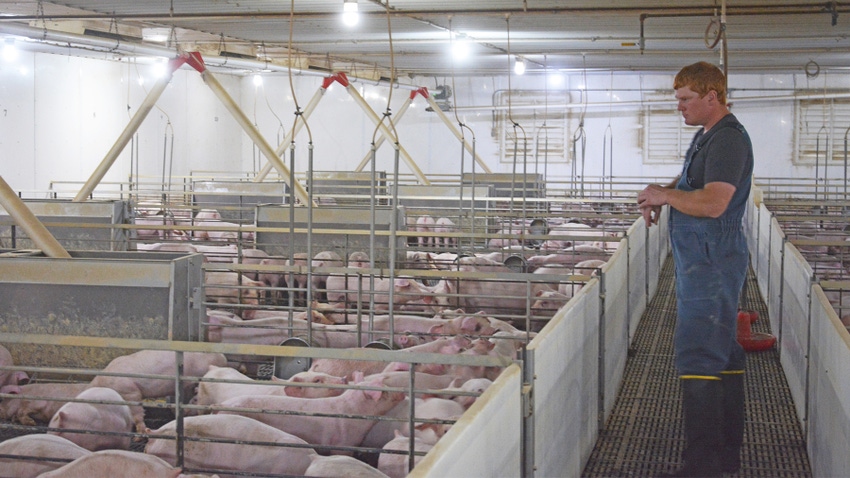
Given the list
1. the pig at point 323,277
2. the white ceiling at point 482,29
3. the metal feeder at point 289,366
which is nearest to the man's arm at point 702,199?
the metal feeder at point 289,366

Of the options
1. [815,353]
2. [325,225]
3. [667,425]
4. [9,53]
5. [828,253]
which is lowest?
[667,425]

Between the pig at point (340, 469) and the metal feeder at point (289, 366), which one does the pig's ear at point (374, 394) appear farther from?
the metal feeder at point (289, 366)

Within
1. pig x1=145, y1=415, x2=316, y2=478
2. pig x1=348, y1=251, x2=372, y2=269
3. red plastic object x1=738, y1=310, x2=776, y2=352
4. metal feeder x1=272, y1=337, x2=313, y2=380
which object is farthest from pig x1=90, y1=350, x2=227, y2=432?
red plastic object x1=738, y1=310, x2=776, y2=352

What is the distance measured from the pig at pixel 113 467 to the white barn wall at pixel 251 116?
10264mm

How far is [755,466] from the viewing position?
376 centimetres

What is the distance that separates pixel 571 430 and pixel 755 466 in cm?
93

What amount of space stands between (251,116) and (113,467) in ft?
52.8

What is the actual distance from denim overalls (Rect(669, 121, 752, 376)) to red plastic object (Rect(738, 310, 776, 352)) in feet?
8.04

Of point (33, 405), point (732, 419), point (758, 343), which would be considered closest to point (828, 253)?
point (758, 343)

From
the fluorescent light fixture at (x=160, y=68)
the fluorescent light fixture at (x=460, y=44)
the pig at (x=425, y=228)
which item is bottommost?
the pig at (x=425, y=228)

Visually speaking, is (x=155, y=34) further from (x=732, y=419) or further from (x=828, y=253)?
(x=732, y=419)

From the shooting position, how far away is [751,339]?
582 centimetres

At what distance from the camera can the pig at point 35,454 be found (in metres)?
2.93

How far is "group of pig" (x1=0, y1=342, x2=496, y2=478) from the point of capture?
2721 millimetres
